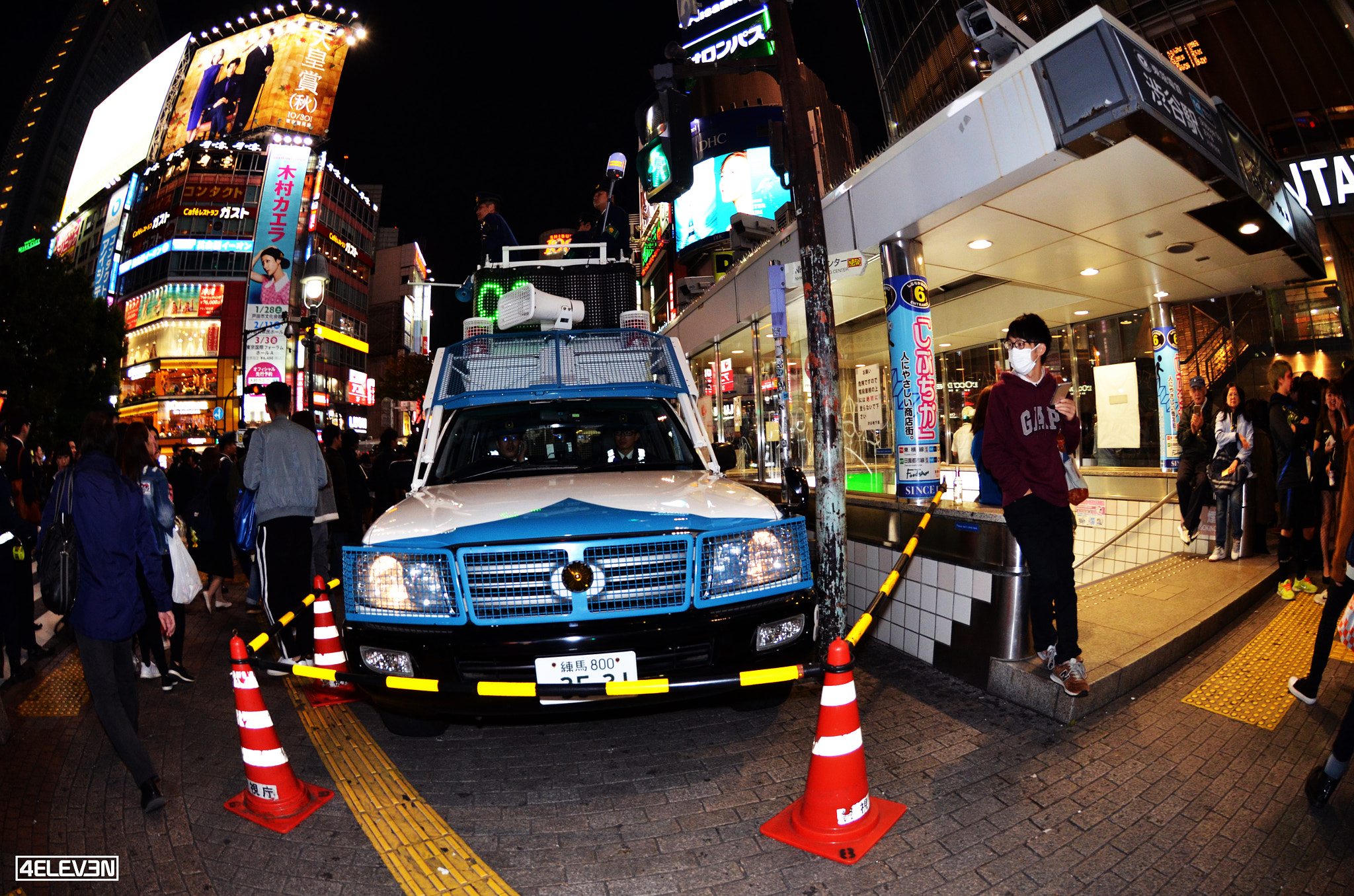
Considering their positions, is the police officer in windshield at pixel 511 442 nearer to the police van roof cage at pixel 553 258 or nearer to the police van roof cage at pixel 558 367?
the police van roof cage at pixel 558 367

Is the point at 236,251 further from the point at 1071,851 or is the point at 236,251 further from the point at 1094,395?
the point at 1071,851

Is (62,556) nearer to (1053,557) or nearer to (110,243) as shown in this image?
(1053,557)

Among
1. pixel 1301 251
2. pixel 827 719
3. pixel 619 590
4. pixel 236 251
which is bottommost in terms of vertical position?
pixel 827 719

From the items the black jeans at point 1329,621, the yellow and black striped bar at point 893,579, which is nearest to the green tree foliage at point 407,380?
the yellow and black striped bar at point 893,579

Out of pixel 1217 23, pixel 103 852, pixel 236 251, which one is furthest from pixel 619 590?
pixel 236 251

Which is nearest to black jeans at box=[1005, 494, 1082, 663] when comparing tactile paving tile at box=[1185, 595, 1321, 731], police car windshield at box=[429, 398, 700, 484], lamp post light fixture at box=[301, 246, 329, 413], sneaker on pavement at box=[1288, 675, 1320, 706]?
tactile paving tile at box=[1185, 595, 1321, 731]

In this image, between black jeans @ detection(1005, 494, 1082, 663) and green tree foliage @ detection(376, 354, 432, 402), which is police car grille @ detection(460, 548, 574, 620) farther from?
green tree foliage @ detection(376, 354, 432, 402)

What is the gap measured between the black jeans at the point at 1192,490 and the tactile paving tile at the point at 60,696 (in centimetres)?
1027

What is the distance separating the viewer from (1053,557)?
398 cm

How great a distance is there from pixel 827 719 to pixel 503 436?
9.73 ft

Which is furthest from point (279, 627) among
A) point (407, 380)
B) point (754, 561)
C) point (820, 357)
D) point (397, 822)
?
point (407, 380)

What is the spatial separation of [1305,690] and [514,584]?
177 inches

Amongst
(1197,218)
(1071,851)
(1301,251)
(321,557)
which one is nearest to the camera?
(1071,851)

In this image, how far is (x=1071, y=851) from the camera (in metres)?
2.77
